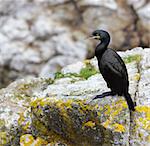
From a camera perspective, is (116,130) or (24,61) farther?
(24,61)

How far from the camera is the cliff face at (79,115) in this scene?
870 centimetres

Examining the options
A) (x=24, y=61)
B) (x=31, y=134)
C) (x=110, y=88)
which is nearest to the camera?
(x=110, y=88)

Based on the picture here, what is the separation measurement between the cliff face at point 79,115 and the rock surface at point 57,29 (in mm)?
11105

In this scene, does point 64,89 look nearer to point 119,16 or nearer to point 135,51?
point 135,51

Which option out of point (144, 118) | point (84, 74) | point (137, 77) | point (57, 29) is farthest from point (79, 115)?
point (57, 29)

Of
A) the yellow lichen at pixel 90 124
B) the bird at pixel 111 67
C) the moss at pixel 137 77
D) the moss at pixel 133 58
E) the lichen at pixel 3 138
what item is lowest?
the lichen at pixel 3 138

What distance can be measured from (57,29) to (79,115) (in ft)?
47.2

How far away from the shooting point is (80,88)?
10391mm

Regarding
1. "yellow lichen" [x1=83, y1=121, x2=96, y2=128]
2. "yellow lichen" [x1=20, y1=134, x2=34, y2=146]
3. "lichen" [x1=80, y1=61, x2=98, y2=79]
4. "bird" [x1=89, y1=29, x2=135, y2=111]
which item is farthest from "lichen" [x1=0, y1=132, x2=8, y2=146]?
A: "bird" [x1=89, y1=29, x2=135, y2=111]

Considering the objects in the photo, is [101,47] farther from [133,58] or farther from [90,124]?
[133,58]


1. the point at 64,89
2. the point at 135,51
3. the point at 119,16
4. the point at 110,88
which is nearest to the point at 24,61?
the point at 119,16

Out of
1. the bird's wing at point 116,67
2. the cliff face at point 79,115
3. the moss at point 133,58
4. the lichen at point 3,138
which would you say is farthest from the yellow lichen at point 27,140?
the moss at point 133,58

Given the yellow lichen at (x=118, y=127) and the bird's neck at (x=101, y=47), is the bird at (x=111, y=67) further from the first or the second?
the yellow lichen at (x=118, y=127)

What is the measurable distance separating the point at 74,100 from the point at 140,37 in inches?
580
